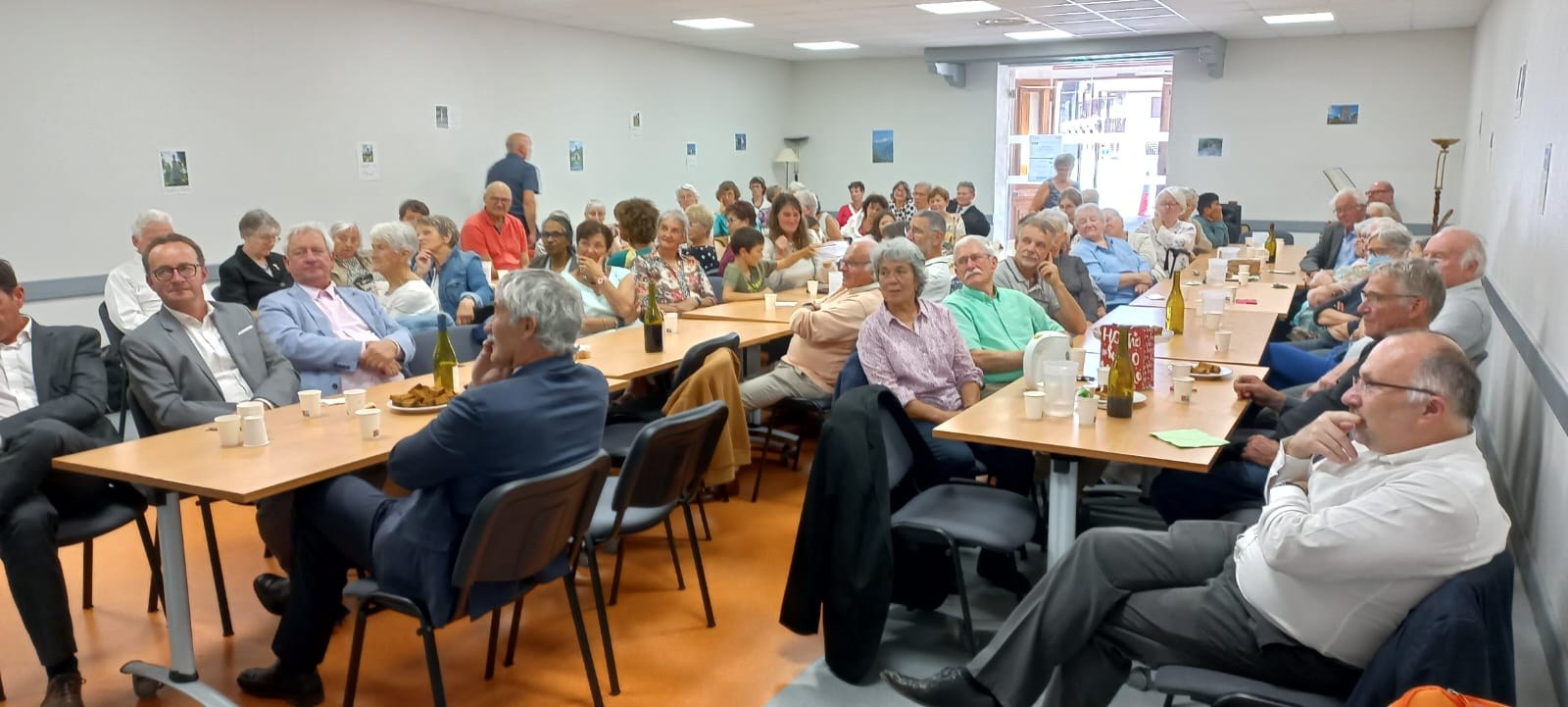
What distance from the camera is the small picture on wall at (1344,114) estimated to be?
468 inches

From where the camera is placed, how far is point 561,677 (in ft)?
9.93

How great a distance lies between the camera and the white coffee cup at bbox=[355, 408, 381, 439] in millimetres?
2861

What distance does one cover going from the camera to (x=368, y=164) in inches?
331

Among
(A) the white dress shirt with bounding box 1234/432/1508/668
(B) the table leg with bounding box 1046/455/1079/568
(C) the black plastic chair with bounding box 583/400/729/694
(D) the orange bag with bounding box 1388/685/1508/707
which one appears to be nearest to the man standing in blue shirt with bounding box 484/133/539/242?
(C) the black plastic chair with bounding box 583/400/729/694

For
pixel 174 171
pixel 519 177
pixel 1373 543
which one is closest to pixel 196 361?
pixel 1373 543

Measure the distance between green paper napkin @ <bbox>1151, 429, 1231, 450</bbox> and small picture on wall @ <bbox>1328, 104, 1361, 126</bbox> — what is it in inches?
428

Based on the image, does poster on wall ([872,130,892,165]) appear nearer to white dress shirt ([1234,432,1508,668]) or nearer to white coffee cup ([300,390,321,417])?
white coffee cup ([300,390,321,417])

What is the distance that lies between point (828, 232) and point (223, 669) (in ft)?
21.9

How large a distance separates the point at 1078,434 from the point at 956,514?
1.39ft

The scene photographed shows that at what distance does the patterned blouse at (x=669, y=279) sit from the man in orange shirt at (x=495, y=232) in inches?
100

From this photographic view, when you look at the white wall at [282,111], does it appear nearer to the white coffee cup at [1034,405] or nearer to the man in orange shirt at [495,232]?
the man in orange shirt at [495,232]

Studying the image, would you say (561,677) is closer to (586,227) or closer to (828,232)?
(586,227)

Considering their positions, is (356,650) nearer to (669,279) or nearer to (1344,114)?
(669,279)

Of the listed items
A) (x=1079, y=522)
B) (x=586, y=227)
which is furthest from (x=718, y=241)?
(x=1079, y=522)
